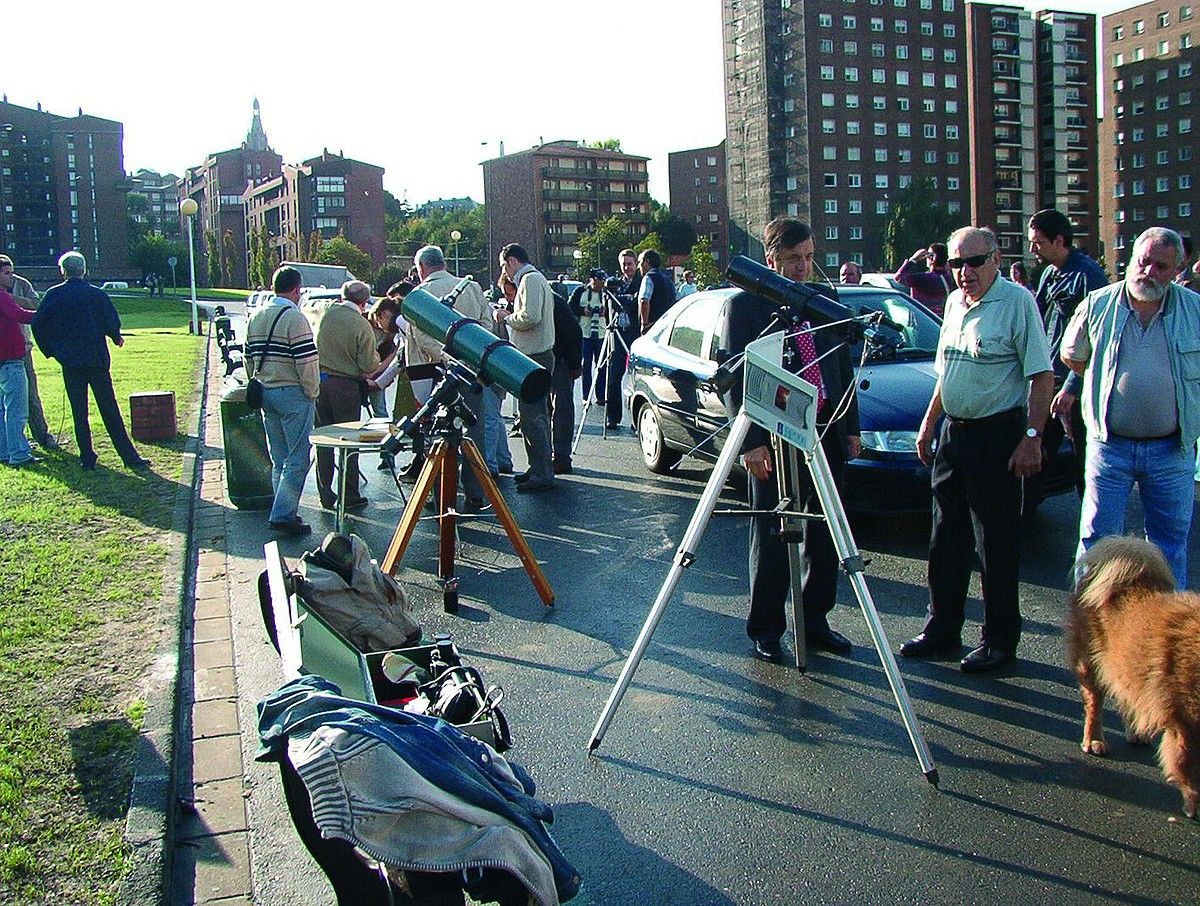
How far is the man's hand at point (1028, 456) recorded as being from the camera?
5.11m

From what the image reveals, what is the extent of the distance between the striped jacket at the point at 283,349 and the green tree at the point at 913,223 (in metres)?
102

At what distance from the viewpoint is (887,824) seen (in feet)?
12.9

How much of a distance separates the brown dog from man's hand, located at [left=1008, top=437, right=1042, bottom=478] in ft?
2.77

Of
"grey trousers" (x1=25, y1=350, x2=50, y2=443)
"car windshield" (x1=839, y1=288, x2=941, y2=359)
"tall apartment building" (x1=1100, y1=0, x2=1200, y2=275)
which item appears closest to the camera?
"car windshield" (x1=839, y1=288, x2=941, y2=359)

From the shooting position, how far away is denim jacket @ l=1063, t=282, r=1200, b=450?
5.14m

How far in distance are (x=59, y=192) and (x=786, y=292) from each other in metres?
141

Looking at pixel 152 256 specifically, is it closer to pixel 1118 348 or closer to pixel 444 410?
pixel 444 410

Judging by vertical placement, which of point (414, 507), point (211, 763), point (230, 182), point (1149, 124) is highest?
point (230, 182)

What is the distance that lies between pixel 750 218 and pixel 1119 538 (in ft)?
367

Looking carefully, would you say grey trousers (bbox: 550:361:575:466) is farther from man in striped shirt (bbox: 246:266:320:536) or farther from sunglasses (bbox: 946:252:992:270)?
sunglasses (bbox: 946:252:992:270)

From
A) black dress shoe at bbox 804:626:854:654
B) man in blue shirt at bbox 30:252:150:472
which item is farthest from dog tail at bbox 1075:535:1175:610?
man in blue shirt at bbox 30:252:150:472

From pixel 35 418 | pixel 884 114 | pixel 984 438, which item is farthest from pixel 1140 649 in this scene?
pixel 884 114

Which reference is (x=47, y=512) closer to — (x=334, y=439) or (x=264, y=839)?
(x=334, y=439)

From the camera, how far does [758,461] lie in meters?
5.23
